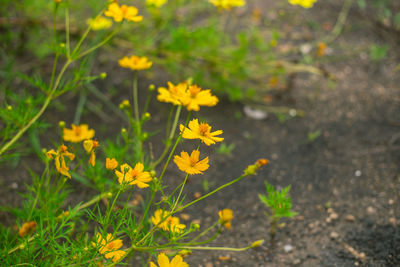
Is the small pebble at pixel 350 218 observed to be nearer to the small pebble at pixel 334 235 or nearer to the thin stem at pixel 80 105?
the small pebble at pixel 334 235

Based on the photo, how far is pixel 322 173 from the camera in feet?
6.00

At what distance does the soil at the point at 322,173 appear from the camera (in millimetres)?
1465

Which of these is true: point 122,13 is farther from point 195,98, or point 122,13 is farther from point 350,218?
point 350,218

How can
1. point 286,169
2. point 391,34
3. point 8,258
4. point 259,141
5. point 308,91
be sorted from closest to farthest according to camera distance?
point 8,258
point 286,169
point 259,141
point 308,91
point 391,34

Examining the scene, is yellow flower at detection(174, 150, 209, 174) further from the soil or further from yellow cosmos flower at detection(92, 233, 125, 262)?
the soil

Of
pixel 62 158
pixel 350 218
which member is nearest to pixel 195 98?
pixel 62 158

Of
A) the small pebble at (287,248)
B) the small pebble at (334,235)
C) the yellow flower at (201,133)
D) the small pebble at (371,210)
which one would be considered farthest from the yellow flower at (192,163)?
the small pebble at (371,210)

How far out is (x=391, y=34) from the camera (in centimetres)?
279

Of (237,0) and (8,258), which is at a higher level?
(237,0)

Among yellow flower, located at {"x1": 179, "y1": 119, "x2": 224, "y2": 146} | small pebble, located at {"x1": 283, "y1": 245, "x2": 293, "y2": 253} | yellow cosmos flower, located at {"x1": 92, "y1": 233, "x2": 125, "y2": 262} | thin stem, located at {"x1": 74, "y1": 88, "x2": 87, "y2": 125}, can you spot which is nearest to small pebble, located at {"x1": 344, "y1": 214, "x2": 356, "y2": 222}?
small pebble, located at {"x1": 283, "y1": 245, "x2": 293, "y2": 253}

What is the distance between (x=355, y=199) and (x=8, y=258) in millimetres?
1362

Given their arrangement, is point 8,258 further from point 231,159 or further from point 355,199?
point 355,199

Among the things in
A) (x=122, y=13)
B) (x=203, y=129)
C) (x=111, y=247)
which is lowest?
(x=111, y=247)

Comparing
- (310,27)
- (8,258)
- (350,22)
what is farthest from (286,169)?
(350,22)
